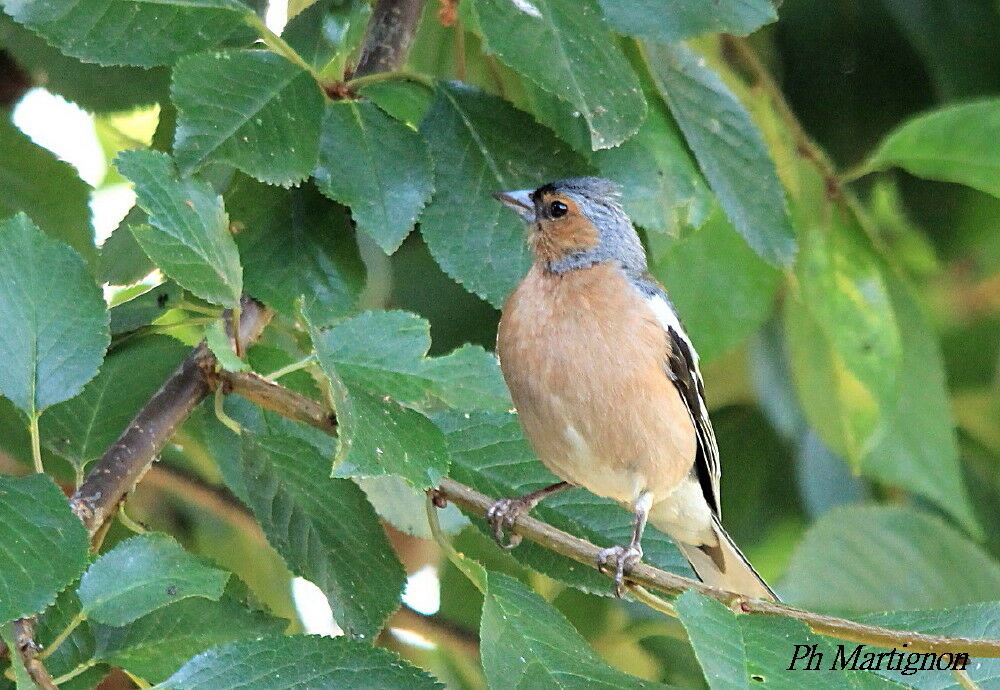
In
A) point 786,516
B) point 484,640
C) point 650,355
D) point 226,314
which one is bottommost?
point 786,516

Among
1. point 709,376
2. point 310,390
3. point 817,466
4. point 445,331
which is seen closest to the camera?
point 310,390

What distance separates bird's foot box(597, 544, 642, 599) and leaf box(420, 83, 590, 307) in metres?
0.84

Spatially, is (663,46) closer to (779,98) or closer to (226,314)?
(779,98)

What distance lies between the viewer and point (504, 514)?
10.3ft

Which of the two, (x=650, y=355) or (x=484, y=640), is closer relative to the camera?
(x=484, y=640)

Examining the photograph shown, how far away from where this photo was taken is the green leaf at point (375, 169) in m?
3.31

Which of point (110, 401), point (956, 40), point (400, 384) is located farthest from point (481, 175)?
point (956, 40)

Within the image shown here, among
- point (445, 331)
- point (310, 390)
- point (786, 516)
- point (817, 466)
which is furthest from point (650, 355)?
point (786, 516)

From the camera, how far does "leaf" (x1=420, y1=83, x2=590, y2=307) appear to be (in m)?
3.53

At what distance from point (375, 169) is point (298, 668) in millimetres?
1419

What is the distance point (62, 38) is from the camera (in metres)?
3.13

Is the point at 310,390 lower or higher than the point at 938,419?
higher

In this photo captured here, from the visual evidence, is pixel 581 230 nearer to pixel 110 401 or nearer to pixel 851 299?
pixel 851 299

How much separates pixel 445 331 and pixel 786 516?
9.10 ft
